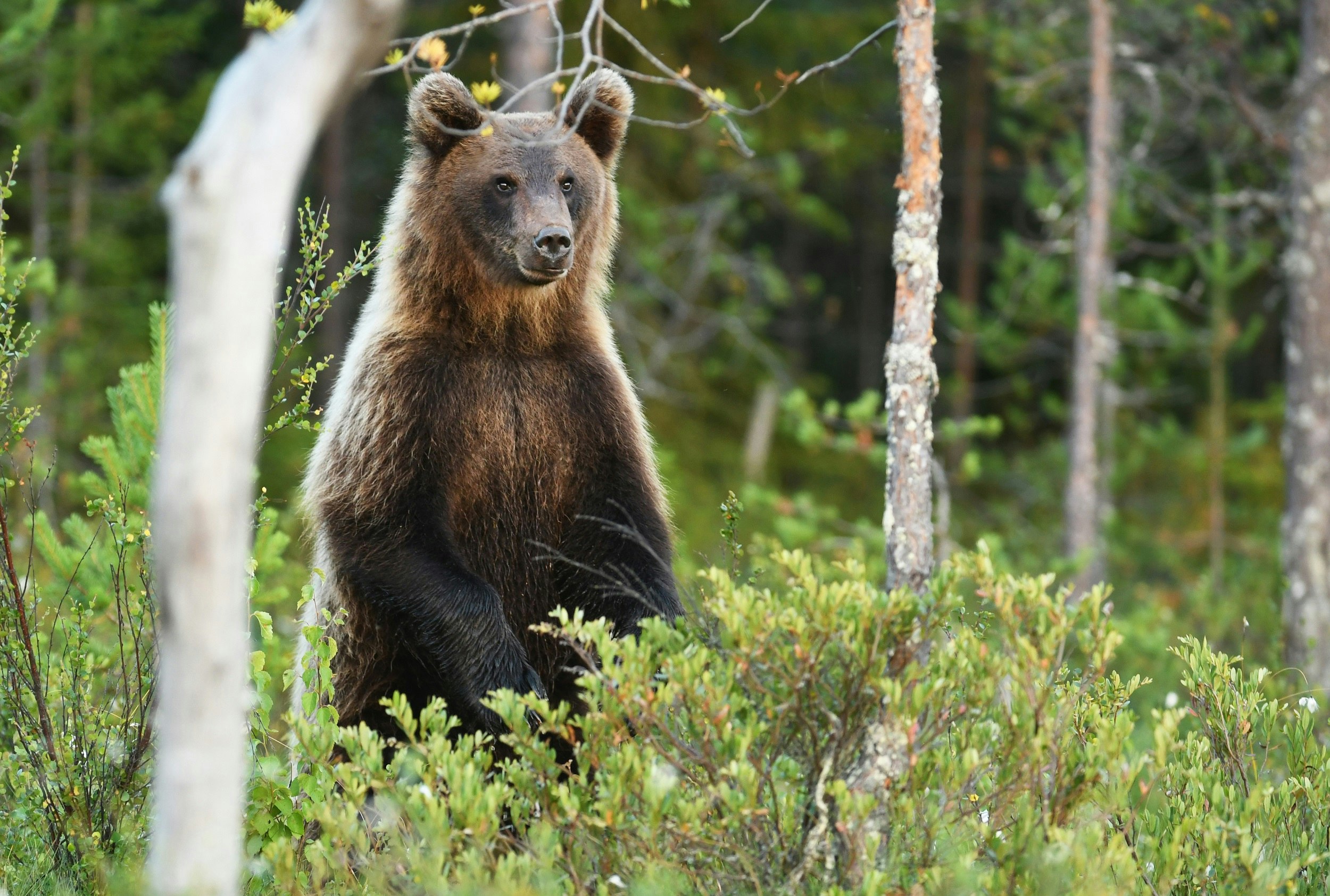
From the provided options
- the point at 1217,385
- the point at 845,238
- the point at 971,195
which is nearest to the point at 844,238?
the point at 845,238

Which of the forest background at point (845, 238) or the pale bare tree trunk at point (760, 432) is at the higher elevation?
the forest background at point (845, 238)

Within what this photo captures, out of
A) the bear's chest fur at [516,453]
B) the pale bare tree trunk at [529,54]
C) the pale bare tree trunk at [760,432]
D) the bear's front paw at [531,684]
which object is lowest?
the pale bare tree trunk at [760,432]

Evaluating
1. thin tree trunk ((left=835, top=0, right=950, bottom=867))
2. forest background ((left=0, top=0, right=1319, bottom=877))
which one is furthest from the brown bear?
forest background ((left=0, top=0, right=1319, bottom=877))

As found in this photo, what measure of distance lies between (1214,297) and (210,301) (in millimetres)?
11374

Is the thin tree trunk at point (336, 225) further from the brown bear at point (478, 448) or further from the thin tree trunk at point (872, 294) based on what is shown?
the brown bear at point (478, 448)

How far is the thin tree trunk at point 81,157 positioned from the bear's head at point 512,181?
8.64m

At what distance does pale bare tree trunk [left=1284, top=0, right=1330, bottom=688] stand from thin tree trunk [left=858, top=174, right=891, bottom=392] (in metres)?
12.8

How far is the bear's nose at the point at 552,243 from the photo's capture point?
4.45 m

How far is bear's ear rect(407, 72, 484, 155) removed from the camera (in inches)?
185

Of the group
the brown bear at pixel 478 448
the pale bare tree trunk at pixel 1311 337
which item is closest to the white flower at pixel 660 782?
the brown bear at pixel 478 448

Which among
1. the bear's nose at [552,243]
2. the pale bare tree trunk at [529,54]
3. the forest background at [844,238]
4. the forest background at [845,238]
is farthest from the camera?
the pale bare tree trunk at [529,54]

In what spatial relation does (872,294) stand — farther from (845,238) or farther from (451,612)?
(451,612)

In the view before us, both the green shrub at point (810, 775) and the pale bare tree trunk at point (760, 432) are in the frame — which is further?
the pale bare tree trunk at point (760, 432)

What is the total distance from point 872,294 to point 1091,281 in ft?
44.4
